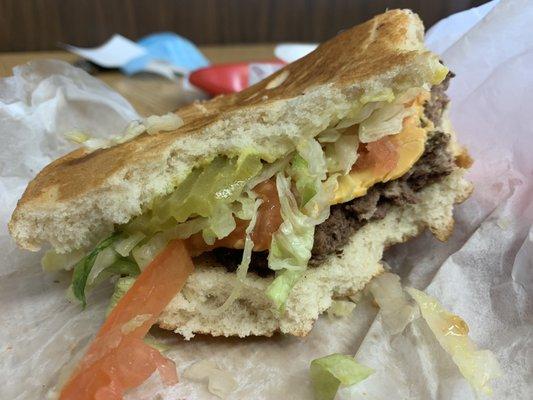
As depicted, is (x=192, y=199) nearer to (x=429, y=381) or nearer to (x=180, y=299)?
(x=180, y=299)

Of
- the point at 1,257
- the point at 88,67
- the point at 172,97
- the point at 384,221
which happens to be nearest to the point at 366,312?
the point at 384,221

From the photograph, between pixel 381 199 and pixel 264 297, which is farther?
pixel 381 199

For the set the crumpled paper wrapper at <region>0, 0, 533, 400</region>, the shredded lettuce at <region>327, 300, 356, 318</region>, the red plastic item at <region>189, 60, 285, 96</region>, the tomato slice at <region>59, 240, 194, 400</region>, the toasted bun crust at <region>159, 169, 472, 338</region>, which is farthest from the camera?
the red plastic item at <region>189, 60, 285, 96</region>

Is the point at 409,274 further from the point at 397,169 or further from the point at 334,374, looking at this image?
the point at 334,374

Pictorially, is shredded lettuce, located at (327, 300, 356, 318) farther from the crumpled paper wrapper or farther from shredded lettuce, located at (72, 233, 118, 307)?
shredded lettuce, located at (72, 233, 118, 307)

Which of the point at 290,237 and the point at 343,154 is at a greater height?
the point at 343,154

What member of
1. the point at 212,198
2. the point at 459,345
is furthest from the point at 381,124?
the point at 459,345

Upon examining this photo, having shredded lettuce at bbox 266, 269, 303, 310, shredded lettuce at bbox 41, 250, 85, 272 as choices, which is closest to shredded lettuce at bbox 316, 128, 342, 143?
shredded lettuce at bbox 266, 269, 303, 310

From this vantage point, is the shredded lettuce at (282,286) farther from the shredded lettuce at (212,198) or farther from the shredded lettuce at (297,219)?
the shredded lettuce at (212,198)
